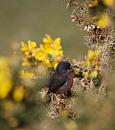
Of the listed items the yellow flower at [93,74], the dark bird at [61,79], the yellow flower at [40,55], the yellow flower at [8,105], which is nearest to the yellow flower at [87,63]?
the dark bird at [61,79]

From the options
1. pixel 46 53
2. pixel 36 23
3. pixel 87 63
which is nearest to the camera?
pixel 87 63

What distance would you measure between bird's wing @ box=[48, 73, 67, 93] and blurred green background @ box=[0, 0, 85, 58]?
5.93 m

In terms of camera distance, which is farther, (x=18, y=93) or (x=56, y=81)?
(x=56, y=81)

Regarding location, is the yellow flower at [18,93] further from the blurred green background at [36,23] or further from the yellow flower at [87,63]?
the blurred green background at [36,23]

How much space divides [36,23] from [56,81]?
874 cm

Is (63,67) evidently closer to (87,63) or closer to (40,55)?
(87,63)

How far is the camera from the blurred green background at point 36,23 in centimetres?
1280

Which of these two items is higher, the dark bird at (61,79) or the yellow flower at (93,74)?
the yellow flower at (93,74)

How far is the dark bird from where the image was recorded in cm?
533

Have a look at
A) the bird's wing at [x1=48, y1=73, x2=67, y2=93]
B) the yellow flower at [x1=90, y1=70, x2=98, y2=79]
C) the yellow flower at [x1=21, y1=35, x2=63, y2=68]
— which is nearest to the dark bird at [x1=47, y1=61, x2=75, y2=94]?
the bird's wing at [x1=48, y1=73, x2=67, y2=93]

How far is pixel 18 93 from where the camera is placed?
2207mm

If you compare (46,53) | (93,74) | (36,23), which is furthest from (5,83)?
(36,23)

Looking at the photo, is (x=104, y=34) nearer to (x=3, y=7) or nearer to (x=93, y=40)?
(x=93, y=40)

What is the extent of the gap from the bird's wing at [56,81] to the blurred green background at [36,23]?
5.93 meters
